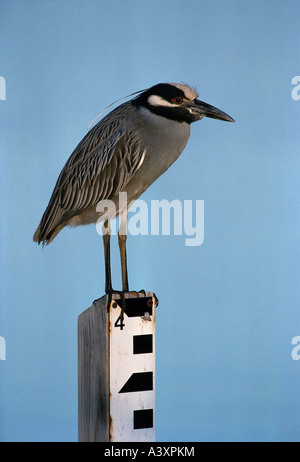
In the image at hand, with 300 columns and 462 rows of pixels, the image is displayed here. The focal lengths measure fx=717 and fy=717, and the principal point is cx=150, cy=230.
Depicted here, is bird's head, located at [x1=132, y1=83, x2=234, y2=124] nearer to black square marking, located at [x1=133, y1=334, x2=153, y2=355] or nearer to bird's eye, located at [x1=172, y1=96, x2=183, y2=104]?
bird's eye, located at [x1=172, y1=96, x2=183, y2=104]

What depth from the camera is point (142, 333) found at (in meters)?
2.06

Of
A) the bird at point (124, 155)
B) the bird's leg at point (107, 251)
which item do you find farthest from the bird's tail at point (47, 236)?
the bird's leg at point (107, 251)

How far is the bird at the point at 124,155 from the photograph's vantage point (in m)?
2.35

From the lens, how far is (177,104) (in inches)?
92.4

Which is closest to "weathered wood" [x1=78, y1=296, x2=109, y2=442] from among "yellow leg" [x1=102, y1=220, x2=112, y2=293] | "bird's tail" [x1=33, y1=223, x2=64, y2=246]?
"yellow leg" [x1=102, y1=220, x2=112, y2=293]

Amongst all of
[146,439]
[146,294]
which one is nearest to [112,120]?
[146,294]

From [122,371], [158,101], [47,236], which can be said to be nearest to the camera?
[122,371]

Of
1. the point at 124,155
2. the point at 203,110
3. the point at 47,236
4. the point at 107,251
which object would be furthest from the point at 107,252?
the point at 203,110

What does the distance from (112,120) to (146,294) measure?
619 millimetres

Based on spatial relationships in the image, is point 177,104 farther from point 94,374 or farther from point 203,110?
point 94,374

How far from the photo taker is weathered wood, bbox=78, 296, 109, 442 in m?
2.02

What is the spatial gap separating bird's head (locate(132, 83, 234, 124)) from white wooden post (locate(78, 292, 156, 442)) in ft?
→ 2.09

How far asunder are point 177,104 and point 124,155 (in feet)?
0.79
